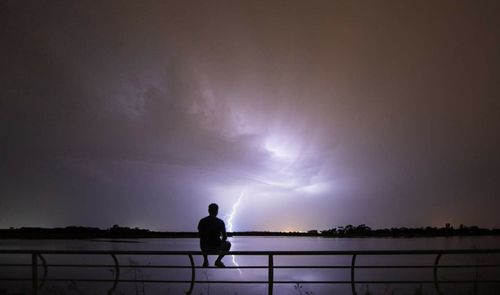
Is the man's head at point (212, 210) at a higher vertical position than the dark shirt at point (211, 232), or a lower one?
higher

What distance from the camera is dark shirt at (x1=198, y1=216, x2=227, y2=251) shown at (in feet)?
35.6

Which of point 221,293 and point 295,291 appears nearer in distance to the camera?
point 221,293

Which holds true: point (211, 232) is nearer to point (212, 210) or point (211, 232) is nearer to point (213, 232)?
point (213, 232)

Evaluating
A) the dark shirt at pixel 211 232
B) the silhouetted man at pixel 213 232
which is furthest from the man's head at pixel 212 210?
the dark shirt at pixel 211 232

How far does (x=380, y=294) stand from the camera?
26.1 meters

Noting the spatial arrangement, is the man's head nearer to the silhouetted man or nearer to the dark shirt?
the silhouetted man

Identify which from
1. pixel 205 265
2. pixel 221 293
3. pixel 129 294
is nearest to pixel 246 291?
pixel 221 293

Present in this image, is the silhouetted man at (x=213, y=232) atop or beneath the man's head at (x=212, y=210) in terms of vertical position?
beneath

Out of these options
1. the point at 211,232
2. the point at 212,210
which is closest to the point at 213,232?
the point at 211,232

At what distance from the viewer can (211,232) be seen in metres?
10.9

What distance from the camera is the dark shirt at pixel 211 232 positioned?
10.9m

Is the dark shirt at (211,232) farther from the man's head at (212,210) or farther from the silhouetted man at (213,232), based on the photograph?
the man's head at (212,210)

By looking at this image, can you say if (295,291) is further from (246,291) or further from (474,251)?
(474,251)

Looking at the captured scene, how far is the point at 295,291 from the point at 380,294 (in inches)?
203
